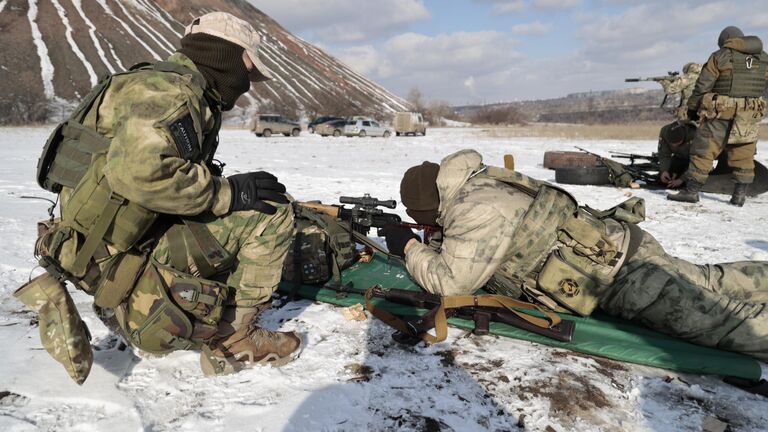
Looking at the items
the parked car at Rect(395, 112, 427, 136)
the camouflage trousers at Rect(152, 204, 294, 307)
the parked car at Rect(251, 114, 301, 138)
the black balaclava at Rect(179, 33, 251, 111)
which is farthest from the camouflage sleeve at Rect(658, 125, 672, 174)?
the parked car at Rect(395, 112, 427, 136)

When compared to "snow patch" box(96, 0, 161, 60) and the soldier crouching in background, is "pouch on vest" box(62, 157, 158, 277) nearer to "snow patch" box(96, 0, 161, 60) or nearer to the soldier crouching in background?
the soldier crouching in background

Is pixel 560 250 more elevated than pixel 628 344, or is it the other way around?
pixel 560 250

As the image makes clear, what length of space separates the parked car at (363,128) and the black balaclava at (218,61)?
23.4 metres

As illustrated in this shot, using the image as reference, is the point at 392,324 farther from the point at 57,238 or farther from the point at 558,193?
the point at 57,238

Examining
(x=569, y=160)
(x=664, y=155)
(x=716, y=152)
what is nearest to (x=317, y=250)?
(x=716, y=152)

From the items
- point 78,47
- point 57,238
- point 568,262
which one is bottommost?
point 568,262

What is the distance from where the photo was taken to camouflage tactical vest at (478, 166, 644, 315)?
2568 millimetres

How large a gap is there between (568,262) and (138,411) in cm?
229

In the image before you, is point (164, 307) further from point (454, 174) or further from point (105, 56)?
point (105, 56)

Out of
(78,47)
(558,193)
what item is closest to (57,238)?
(558,193)

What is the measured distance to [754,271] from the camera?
2762 millimetres

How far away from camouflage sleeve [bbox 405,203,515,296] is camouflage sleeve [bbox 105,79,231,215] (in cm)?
131

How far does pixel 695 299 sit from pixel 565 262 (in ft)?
2.27

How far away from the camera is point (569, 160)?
9.54 m
